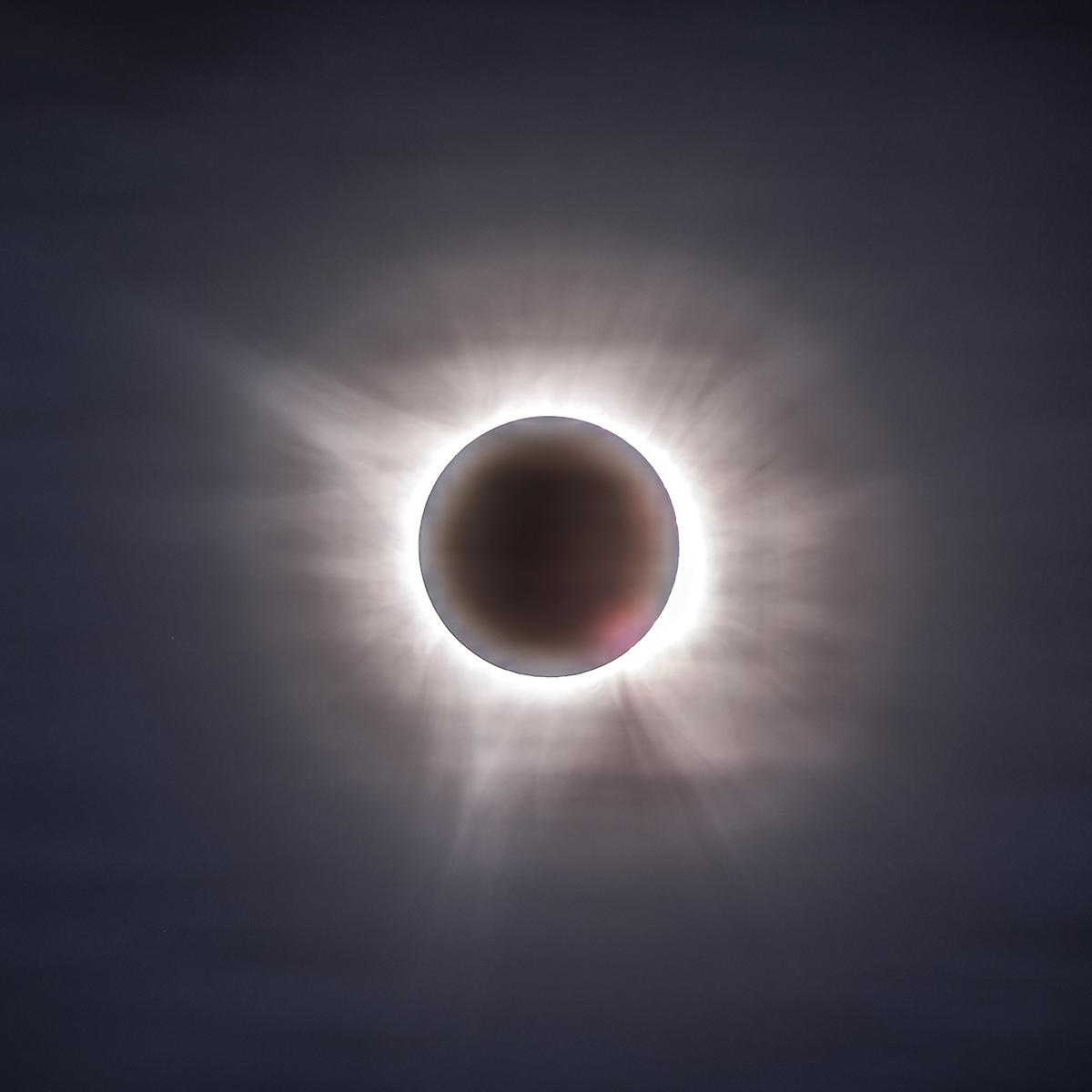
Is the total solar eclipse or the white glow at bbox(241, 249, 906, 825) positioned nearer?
the total solar eclipse

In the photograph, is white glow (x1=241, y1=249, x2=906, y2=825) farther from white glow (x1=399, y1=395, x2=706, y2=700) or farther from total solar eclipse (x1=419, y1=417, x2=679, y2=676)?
total solar eclipse (x1=419, y1=417, x2=679, y2=676)

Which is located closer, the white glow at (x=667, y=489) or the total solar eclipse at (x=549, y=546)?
the total solar eclipse at (x=549, y=546)

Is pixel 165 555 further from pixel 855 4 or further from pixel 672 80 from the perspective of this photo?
pixel 855 4

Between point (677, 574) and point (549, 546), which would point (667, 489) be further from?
point (549, 546)

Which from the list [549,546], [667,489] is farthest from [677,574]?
[549,546]

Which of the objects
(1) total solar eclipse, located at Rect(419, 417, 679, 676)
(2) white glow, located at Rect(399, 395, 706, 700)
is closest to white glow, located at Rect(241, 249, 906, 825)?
(2) white glow, located at Rect(399, 395, 706, 700)

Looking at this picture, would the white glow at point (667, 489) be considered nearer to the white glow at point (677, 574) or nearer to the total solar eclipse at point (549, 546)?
the white glow at point (677, 574)

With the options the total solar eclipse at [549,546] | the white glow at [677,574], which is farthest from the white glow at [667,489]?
the total solar eclipse at [549,546]

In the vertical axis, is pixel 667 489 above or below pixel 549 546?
above

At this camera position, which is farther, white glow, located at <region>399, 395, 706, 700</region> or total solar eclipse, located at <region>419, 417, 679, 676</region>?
white glow, located at <region>399, 395, 706, 700</region>

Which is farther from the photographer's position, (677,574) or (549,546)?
(677,574)
